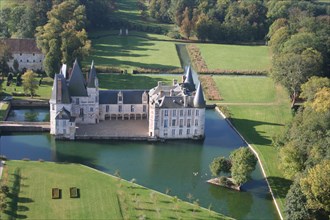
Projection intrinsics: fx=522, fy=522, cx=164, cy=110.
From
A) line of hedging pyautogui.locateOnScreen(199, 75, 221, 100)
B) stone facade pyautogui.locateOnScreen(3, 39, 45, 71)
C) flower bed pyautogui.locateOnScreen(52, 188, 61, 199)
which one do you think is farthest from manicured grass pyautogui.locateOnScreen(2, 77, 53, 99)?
flower bed pyautogui.locateOnScreen(52, 188, 61, 199)

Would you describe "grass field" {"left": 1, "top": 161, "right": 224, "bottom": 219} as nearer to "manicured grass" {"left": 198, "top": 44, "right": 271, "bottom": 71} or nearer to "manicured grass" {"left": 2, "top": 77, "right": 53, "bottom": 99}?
"manicured grass" {"left": 2, "top": 77, "right": 53, "bottom": 99}

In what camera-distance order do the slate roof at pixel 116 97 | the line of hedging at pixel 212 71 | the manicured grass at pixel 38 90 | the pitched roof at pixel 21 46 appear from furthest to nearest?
the line of hedging at pixel 212 71
the pitched roof at pixel 21 46
the manicured grass at pixel 38 90
the slate roof at pixel 116 97

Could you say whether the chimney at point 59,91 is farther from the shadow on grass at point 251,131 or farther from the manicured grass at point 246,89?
the manicured grass at point 246,89

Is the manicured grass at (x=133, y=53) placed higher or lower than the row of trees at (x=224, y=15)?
lower

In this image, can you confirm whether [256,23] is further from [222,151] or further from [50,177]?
[50,177]

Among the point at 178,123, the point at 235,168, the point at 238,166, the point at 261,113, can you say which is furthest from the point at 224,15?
the point at 238,166

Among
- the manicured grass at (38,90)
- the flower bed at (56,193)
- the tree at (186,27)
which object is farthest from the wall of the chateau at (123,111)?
the tree at (186,27)
